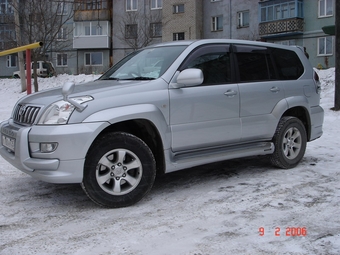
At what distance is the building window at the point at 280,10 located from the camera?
110ft

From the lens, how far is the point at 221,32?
38125 mm

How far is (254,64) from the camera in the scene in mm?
5777

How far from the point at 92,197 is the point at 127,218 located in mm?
439

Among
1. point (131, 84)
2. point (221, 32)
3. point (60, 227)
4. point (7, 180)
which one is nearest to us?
point (60, 227)

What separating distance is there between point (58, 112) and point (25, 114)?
60 centimetres

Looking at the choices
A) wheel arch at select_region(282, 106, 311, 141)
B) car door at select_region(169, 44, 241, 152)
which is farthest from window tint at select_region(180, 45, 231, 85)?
wheel arch at select_region(282, 106, 311, 141)

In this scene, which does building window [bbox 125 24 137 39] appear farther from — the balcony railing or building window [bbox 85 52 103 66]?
the balcony railing

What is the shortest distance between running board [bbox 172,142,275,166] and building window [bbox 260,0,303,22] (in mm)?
30394

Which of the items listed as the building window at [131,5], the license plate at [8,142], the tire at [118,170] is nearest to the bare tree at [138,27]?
the building window at [131,5]

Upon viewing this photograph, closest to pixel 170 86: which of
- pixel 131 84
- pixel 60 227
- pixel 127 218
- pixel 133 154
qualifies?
pixel 131 84

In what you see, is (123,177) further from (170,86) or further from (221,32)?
(221,32)

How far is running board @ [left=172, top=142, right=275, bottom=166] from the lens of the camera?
187 inches

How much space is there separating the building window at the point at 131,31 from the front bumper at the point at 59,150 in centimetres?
3364

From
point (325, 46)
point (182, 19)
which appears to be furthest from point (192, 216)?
point (182, 19)
